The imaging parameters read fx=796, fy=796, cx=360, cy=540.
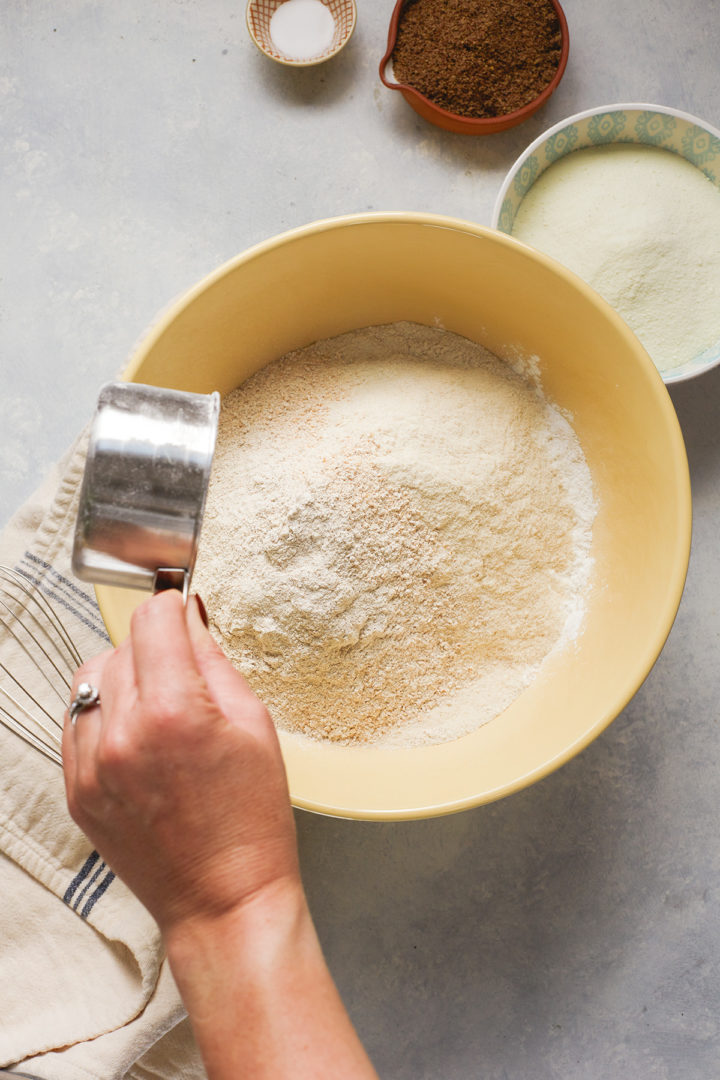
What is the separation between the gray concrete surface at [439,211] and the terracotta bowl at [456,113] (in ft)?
0.17

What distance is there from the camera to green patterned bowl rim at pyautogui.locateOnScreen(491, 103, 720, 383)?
115cm

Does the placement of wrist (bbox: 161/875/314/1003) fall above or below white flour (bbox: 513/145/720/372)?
below

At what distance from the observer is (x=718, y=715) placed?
3.88ft

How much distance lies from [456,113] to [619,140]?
0.83 ft

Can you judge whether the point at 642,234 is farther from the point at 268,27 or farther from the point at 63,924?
the point at 63,924

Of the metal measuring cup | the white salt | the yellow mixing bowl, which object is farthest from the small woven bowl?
the metal measuring cup

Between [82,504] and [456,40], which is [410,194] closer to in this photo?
[456,40]

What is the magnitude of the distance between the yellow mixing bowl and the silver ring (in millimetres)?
236

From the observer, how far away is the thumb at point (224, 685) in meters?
0.65

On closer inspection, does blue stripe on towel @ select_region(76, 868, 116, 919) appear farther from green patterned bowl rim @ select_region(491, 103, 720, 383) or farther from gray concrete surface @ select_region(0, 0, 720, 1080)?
green patterned bowl rim @ select_region(491, 103, 720, 383)

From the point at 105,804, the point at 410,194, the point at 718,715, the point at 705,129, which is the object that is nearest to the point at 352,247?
the point at 410,194

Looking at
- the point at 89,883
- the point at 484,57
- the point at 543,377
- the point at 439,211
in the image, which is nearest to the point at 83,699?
the point at 89,883

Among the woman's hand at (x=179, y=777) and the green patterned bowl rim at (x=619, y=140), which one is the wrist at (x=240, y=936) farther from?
the green patterned bowl rim at (x=619, y=140)

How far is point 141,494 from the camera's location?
0.69 metres
